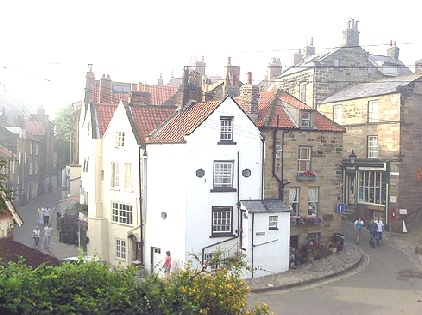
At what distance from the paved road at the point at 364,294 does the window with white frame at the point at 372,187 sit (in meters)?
8.77

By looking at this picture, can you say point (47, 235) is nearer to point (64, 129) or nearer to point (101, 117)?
point (101, 117)

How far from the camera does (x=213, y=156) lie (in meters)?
23.6

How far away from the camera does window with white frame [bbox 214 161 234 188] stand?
2378 centimetres

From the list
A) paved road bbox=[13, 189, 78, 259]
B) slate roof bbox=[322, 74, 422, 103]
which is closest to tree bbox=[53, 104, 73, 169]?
paved road bbox=[13, 189, 78, 259]

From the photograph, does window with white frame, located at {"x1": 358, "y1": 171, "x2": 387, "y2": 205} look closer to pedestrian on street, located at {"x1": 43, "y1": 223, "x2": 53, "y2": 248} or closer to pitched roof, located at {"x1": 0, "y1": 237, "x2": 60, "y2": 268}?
pedestrian on street, located at {"x1": 43, "y1": 223, "x2": 53, "y2": 248}

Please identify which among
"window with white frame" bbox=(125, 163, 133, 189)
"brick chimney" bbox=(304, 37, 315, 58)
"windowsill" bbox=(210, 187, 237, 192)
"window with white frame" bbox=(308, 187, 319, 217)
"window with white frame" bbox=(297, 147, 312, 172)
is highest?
"brick chimney" bbox=(304, 37, 315, 58)

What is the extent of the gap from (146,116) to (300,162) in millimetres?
9621

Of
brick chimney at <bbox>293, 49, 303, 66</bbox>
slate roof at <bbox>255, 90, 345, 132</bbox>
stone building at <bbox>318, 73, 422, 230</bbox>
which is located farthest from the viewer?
brick chimney at <bbox>293, 49, 303, 66</bbox>

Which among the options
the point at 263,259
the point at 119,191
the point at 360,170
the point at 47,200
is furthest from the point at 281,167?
the point at 47,200

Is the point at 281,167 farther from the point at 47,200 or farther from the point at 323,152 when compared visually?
the point at 47,200

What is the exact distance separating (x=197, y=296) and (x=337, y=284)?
13334 millimetres

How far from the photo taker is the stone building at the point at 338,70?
4097 cm

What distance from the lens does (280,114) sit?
26719mm

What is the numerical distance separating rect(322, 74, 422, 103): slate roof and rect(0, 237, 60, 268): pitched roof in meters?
25.8
